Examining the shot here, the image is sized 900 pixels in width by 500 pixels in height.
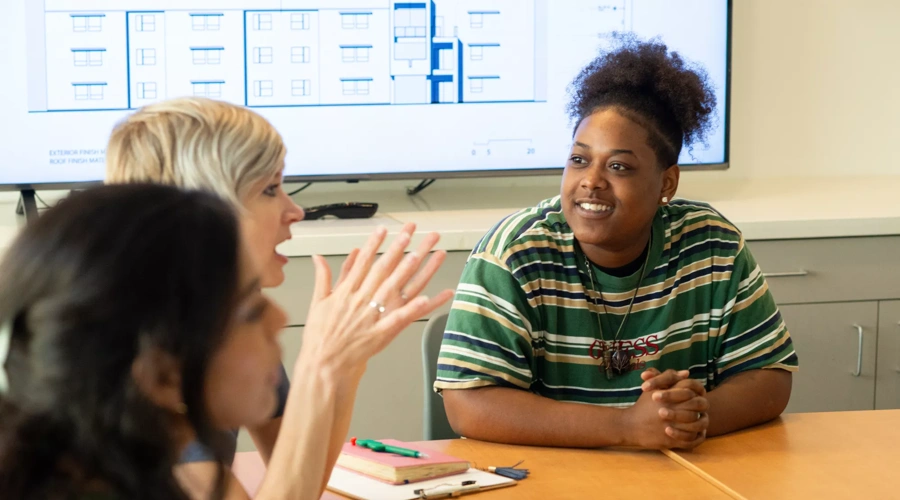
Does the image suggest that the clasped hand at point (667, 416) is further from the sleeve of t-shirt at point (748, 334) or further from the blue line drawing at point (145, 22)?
the blue line drawing at point (145, 22)

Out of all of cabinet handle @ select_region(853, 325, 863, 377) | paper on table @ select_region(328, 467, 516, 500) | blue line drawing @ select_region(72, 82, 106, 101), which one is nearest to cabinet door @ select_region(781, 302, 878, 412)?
cabinet handle @ select_region(853, 325, 863, 377)

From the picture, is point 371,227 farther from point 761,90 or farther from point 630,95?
point 761,90

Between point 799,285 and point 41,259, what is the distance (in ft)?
7.81

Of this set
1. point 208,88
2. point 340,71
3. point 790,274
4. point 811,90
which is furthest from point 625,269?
point 811,90

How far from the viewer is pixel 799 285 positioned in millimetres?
2756

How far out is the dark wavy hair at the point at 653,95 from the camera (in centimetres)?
184

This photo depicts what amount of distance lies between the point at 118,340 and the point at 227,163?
23.1 inches

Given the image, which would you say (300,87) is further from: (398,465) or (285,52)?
(398,465)

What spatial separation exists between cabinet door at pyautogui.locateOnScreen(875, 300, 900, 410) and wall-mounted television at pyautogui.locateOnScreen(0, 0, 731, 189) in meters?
0.71

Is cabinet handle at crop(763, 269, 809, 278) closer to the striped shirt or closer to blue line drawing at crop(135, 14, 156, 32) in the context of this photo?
the striped shirt

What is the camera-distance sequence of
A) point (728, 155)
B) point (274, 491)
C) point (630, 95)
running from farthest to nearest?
point (728, 155) < point (630, 95) < point (274, 491)

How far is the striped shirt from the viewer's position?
1.69 metres

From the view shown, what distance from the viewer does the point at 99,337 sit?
2.33 feet

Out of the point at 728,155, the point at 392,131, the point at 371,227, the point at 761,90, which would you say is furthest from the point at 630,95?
the point at 761,90
